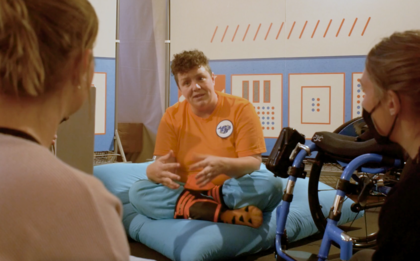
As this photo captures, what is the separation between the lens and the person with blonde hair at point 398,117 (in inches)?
31.9

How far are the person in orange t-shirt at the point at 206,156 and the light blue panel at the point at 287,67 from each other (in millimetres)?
1488

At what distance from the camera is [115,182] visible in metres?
2.81

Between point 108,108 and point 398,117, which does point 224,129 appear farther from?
point 108,108

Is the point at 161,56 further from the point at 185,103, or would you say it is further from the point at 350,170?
the point at 350,170

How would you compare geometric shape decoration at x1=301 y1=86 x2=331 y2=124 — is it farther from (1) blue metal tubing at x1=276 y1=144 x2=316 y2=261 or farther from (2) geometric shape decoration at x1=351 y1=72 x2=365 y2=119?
(1) blue metal tubing at x1=276 y1=144 x2=316 y2=261

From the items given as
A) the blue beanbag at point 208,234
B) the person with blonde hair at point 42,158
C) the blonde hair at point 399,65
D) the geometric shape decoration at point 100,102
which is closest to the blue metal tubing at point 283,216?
the blue beanbag at point 208,234

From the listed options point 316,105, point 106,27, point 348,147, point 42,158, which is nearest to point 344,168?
point 348,147

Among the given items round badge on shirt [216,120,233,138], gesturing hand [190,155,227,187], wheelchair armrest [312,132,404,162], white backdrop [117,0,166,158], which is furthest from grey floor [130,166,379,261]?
white backdrop [117,0,166,158]

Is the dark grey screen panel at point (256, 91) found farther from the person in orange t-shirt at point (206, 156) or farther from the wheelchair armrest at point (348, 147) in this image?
the wheelchair armrest at point (348, 147)

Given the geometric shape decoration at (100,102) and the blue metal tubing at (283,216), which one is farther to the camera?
the geometric shape decoration at (100,102)

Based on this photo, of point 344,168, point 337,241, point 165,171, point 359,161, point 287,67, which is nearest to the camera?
point 337,241

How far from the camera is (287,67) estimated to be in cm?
372

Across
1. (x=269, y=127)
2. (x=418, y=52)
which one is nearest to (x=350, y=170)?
(x=418, y=52)

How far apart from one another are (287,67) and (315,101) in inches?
15.8
